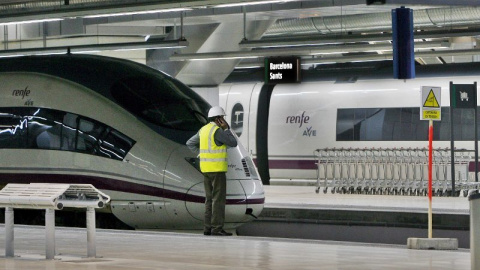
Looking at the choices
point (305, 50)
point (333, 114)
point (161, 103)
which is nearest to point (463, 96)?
point (305, 50)

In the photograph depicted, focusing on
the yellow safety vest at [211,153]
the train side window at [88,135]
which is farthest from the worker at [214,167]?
the train side window at [88,135]

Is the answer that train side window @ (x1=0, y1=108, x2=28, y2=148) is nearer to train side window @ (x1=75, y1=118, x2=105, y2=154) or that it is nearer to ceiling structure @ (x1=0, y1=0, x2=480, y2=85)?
train side window @ (x1=75, y1=118, x2=105, y2=154)

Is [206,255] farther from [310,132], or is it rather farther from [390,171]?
[310,132]

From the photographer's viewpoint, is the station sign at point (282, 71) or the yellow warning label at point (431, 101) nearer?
the yellow warning label at point (431, 101)

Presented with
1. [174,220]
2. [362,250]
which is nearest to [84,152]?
[174,220]

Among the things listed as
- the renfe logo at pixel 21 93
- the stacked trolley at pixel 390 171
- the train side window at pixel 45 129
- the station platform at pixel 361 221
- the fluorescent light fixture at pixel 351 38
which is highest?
the fluorescent light fixture at pixel 351 38

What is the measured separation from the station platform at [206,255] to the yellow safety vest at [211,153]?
1006mm

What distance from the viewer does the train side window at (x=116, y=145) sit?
54.7 feet

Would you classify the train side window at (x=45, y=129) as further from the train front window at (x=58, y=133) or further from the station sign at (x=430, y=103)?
the station sign at (x=430, y=103)

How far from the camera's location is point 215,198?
15812 mm

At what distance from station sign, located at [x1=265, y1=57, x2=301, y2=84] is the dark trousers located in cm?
1194

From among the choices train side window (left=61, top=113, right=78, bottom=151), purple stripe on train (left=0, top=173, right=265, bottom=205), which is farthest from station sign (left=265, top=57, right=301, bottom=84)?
purple stripe on train (left=0, top=173, right=265, bottom=205)

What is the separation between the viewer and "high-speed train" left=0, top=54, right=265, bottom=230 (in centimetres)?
1655

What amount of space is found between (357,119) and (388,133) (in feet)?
3.20
